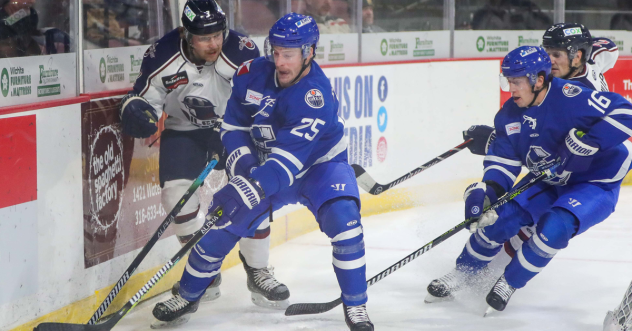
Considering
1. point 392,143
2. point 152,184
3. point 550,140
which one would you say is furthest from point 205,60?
point 392,143

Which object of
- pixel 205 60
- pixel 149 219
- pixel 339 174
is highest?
pixel 205 60

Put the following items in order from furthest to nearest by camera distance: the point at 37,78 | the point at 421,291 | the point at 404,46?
the point at 404,46
the point at 421,291
the point at 37,78

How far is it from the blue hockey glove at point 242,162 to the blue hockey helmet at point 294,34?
0.41 meters

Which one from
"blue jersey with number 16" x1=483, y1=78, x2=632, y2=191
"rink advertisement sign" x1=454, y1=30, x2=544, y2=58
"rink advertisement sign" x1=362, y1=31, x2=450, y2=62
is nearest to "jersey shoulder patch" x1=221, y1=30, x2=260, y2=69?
"blue jersey with number 16" x1=483, y1=78, x2=632, y2=191

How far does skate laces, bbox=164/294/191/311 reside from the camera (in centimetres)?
274

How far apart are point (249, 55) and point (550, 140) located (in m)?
1.31

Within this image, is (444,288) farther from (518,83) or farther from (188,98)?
(188,98)

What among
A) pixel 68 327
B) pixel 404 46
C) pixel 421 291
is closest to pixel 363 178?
pixel 421 291

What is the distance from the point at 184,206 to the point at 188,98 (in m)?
0.45

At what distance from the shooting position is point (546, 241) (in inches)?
109

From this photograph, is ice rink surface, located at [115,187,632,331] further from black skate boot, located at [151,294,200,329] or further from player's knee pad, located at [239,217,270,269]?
player's knee pad, located at [239,217,270,269]

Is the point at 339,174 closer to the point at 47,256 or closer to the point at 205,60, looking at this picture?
the point at 205,60

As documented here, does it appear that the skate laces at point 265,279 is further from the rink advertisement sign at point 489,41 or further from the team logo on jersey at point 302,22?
the rink advertisement sign at point 489,41

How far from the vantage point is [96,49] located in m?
2.88
